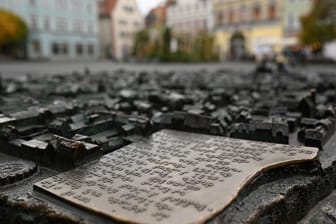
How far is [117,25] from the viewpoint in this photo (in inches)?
1804

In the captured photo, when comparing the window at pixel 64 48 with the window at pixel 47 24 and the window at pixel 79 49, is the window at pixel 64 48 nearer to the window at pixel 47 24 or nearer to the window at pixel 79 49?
the window at pixel 79 49

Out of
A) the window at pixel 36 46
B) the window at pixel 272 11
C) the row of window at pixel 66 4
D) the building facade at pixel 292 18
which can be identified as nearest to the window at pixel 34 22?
the row of window at pixel 66 4

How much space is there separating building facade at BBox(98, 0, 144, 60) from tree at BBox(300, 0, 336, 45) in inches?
1132

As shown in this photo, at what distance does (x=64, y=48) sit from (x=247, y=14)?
2091cm

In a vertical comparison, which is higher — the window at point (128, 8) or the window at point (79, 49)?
the window at point (128, 8)

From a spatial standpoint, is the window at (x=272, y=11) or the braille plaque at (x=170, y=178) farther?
the window at (x=272, y=11)

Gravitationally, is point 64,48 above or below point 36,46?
below

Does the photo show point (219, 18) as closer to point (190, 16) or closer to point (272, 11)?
point (190, 16)

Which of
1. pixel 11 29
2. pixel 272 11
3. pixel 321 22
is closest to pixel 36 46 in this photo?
pixel 11 29

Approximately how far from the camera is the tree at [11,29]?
97.3 ft

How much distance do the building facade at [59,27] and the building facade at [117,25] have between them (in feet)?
16.1

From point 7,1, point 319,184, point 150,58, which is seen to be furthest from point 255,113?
point 7,1

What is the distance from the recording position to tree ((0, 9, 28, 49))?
29.7 meters

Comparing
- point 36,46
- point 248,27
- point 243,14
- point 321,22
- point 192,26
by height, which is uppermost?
point 243,14
